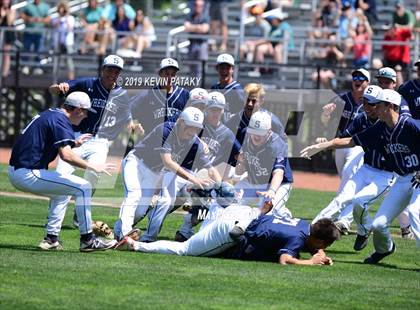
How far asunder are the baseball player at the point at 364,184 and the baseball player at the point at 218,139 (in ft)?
4.30

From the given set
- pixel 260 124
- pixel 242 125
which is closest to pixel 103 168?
pixel 260 124

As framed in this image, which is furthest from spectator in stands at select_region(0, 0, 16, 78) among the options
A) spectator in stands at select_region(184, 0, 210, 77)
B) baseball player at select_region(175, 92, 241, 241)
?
baseball player at select_region(175, 92, 241, 241)

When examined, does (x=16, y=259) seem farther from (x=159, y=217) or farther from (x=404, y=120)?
(x=404, y=120)

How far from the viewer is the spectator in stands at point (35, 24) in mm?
26094

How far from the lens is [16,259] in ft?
33.9

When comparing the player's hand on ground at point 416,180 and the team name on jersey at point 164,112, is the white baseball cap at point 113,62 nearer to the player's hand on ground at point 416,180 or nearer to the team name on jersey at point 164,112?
the team name on jersey at point 164,112

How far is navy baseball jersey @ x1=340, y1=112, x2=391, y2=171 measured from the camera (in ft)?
40.5

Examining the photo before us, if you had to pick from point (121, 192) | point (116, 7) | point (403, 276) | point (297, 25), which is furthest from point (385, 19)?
point (403, 276)

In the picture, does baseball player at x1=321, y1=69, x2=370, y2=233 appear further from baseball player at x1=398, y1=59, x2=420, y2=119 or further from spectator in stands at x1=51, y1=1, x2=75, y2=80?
spectator in stands at x1=51, y1=1, x2=75, y2=80

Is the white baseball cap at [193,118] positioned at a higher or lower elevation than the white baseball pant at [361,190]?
higher

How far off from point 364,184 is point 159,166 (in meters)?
2.41

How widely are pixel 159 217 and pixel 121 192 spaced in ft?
20.5

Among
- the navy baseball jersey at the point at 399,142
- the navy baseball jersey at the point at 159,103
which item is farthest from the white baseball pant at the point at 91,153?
the navy baseball jersey at the point at 399,142

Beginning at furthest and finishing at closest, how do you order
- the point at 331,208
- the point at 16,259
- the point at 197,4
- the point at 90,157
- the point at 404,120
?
the point at 197,4, the point at 90,157, the point at 331,208, the point at 404,120, the point at 16,259
